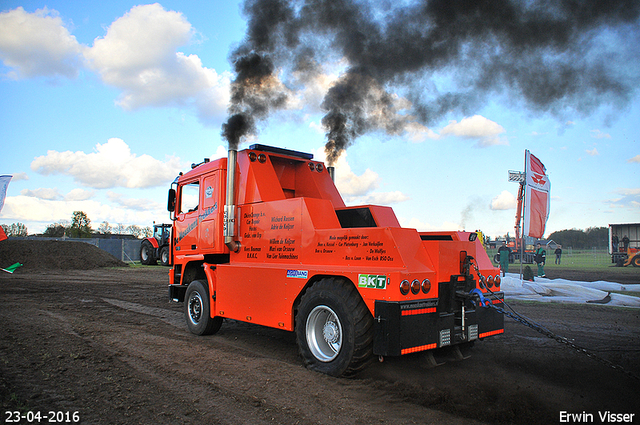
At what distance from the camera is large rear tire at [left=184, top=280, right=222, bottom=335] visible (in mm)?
6766

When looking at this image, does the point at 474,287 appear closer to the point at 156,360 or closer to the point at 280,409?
the point at 280,409

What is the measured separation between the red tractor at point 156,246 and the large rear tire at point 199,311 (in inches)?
696

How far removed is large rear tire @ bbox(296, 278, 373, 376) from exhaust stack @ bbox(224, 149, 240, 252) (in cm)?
205

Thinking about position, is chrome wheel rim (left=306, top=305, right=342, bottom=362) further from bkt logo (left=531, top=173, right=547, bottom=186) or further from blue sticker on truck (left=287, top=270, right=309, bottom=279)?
bkt logo (left=531, top=173, right=547, bottom=186)

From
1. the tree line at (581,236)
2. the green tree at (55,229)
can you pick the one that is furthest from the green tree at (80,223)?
the tree line at (581,236)

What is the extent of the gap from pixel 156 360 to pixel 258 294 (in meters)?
1.53

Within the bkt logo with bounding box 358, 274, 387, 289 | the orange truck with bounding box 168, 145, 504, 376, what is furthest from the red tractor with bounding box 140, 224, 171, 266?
the bkt logo with bounding box 358, 274, 387, 289

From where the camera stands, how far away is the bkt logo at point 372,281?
414 cm

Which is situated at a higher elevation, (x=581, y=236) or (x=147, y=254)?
(x=581, y=236)

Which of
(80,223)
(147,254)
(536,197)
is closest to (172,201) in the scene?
(536,197)

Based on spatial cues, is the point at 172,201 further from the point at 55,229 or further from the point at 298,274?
the point at 55,229

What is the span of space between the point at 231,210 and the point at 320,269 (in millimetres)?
2315

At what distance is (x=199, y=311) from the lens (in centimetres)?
712

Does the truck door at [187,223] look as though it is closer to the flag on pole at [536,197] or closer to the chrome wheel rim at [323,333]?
the chrome wheel rim at [323,333]
